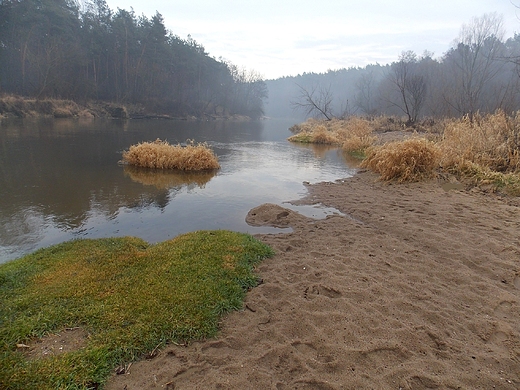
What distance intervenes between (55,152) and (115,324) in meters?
Answer: 10.6

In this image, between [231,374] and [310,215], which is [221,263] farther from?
[310,215]

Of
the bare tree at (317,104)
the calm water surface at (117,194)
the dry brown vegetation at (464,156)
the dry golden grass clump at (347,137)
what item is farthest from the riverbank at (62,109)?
the dry brown vegetation at (464,156)

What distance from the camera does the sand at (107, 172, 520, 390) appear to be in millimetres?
2186

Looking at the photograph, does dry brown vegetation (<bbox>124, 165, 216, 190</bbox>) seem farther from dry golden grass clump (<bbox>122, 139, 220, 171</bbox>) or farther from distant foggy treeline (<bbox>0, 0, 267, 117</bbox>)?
distant foggy treeline (<bbox>0, 0, 267, 117</bbox>)

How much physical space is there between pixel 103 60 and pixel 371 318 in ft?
164

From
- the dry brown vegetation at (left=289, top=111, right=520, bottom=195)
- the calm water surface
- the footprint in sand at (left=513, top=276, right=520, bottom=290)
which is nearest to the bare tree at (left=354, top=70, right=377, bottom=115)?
the dry brown vegetation at (left=289, top=111, right=520, bottom=195)

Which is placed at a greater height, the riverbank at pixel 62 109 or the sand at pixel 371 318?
the riverbank at pixel 62 109

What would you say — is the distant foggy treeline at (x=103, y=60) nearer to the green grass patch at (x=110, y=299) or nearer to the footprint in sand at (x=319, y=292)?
the green grass patch at (x=110, y=299)

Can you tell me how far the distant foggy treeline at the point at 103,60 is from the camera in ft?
108

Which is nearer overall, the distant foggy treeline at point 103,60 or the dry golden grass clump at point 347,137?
the dry golden grass clump at point 347,137

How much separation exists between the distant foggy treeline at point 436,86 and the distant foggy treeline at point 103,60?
18.6 metres

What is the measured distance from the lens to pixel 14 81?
3275 centimetres

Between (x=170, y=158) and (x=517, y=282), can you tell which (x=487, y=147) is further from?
(x=170, y=158)

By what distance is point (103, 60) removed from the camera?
43.4m
